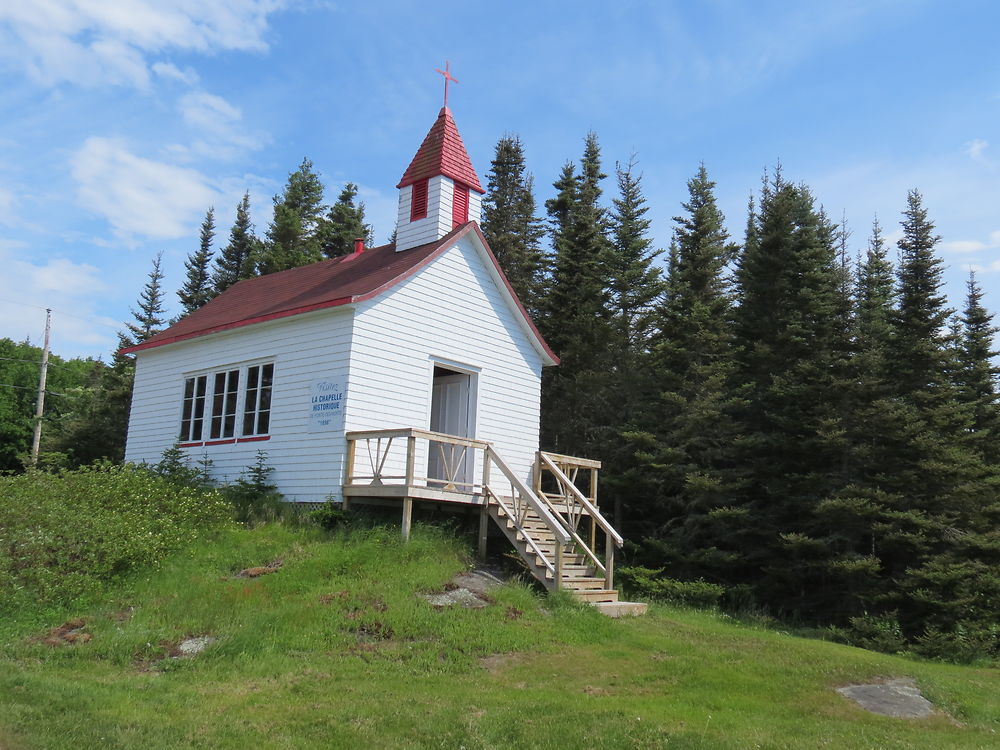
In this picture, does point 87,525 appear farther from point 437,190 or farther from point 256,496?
point 437,190

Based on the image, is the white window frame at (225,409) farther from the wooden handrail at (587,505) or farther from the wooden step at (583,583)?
the wooden step at (583,583)

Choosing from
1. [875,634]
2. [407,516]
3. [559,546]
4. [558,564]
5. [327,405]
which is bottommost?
[875,634]

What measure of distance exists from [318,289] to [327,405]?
11.8ft

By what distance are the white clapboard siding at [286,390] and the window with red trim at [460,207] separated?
4.33 meters

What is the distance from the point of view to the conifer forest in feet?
63.3

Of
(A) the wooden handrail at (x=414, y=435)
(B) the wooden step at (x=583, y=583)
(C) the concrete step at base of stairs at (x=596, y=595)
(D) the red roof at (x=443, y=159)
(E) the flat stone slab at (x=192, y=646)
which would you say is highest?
(D) the red roof at (x=443, y=159)

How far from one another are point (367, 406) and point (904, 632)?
12940 millimetres

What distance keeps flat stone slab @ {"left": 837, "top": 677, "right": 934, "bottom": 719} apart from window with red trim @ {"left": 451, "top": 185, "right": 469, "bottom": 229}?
41.1 feet

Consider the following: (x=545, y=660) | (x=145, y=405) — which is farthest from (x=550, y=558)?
(x=145, y=405)

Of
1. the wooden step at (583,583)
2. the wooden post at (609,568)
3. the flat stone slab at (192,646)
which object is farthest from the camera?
the wooden post at (609,568)

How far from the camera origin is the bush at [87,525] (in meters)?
11.5

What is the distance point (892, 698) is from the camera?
9.74 m

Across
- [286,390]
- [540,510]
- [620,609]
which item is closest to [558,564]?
[540,510]

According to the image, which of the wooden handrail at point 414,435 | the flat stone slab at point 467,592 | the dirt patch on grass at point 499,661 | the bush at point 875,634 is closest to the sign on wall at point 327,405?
the wooden handrail at point 414,435
